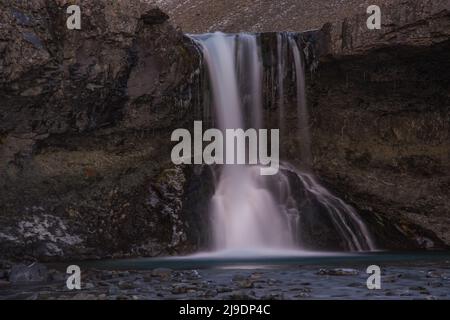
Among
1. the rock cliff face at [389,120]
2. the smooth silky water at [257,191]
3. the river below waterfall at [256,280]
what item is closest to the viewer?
the river below waterfall at [256,280]

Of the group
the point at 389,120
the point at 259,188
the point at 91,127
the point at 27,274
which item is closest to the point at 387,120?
the point at 389,120

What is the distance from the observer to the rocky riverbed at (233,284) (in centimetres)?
1222

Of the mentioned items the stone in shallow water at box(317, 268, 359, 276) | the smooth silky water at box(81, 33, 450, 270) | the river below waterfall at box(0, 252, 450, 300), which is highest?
the smooth silky water at box(81, 33, 450, 270)

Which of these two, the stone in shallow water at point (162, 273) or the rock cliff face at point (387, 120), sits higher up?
the rock cliff face at point (387, 120)

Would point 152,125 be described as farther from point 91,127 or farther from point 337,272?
point 337,272

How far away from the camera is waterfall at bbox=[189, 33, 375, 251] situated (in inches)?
926

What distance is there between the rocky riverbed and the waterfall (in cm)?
629

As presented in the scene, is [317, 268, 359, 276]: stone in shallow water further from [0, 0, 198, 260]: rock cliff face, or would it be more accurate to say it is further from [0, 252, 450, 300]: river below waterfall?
[0, 0, 198, 260]: rock cliff face

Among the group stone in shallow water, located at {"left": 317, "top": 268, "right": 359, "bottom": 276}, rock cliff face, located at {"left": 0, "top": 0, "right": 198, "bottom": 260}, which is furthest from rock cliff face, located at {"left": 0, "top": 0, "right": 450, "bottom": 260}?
stone in shallow water, located at {"left": 317, "top": 268, "right": 359, "bottom": 276}

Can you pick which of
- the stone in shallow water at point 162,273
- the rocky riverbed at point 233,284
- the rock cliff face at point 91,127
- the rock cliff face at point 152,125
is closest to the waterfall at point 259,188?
the rock cliff face at point 152,125

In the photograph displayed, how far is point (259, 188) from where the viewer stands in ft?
81.7

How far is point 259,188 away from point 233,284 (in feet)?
36.8

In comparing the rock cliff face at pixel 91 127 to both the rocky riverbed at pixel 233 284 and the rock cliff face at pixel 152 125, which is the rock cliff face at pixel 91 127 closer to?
the rock cliff face at pixel 152 125

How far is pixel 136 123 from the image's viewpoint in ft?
81.3
